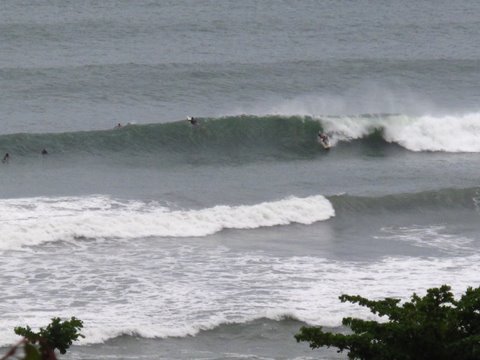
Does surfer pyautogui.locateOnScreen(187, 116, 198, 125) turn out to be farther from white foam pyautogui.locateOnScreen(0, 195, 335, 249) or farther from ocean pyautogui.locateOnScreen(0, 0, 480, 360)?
white foam pyautogui.locateOnScreen(0, 195, 335, 249)

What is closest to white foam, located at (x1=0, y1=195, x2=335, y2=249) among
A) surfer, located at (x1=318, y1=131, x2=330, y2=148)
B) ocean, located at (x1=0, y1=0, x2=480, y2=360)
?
ocean, located at (x1=0, y1=0, x2=480, y2=360)

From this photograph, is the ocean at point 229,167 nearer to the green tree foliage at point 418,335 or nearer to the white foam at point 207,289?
the white foam at point 207,289

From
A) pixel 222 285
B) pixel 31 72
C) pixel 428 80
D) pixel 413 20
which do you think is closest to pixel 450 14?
pixel 413 20

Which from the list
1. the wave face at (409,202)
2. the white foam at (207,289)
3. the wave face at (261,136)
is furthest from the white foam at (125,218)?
the wave face at (261,136)

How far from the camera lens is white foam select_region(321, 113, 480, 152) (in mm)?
40969

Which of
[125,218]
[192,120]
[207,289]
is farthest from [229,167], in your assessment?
[207,289]

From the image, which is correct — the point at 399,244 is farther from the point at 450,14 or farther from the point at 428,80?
the point at 450,14

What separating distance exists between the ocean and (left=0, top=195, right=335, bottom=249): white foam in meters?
0.07

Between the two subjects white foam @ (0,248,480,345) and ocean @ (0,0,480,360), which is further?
ocean @ (0,0,480,360)

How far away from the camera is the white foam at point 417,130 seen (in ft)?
134

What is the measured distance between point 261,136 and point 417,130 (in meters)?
5.50

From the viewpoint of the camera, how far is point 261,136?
40.3 metres

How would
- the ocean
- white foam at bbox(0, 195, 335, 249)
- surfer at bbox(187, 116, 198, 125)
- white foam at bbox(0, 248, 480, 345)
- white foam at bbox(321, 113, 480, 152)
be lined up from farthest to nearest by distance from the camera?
white foam at bbox(321, 113, 480, 152)
surfer at bbox(187, 116, 198, 125)
white foam at bbox(0, 195, 335, 249)
the ocean
white foam at bbox(0, 248, 480, 345)

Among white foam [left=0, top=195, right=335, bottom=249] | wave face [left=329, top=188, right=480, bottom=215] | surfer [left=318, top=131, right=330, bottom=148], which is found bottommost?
white foam [left=0, top=195, right=335, bottom=249]
